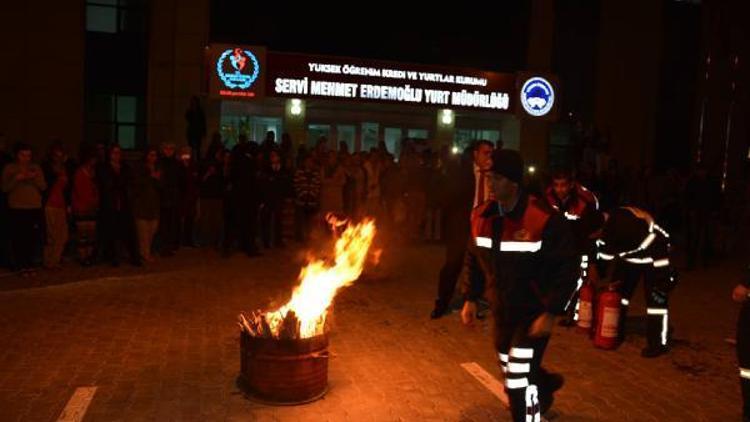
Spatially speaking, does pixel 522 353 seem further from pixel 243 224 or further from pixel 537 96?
pixel 537 96

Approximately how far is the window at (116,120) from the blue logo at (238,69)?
320cm

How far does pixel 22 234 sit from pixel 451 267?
6.70 meters

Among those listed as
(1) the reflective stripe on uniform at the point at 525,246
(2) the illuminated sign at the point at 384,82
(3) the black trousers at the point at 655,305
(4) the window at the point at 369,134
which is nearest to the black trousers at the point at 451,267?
(3) the black trousers at the point at 655,305

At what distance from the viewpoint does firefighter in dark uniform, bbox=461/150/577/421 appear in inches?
196

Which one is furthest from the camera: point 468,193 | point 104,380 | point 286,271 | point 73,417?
point 286,271

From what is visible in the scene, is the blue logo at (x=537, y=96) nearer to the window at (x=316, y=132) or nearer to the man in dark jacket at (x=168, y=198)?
the window at (x=316, y=132)

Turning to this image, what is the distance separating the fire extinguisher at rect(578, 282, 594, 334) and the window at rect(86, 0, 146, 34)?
50.9 feet

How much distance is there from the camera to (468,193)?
8.87 meters

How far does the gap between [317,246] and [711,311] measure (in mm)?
7491

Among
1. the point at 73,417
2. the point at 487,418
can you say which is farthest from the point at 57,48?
the point at 487,418

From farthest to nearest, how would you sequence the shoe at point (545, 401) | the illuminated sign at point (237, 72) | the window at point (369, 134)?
the window at point (369, 134) → the illuminated sign at point (237, 72) → the shoe at point (545, 401)

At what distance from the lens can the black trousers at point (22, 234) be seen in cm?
1112

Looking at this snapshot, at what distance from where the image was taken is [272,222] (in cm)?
1501

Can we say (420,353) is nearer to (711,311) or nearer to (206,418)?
(206,418)
